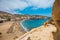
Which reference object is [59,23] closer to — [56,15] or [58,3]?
[56,15]

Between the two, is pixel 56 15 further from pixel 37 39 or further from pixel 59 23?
pixel 37 39

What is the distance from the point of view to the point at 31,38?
720cm

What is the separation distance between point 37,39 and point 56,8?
449cm

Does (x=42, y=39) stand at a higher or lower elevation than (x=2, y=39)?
higher

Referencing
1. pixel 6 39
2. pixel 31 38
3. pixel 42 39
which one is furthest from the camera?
pixel 6 39

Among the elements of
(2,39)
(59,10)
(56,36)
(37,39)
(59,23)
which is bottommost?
(2,39)

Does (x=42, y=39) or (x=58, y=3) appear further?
(x=42, y=39)

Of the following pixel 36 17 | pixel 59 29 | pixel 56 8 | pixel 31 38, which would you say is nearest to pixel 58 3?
Answer: pixel 56 8

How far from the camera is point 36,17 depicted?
10588 cm

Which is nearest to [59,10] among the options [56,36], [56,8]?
[56,8]

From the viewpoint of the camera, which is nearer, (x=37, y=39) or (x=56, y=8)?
(x=56, y=8)

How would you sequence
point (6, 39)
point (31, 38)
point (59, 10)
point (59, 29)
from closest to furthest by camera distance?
1. point (59, 10)
2. point (59, 29)
3. point (31, 38)
4. point (6, 39)

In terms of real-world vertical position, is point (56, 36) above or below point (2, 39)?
above

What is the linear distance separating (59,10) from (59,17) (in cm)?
15
